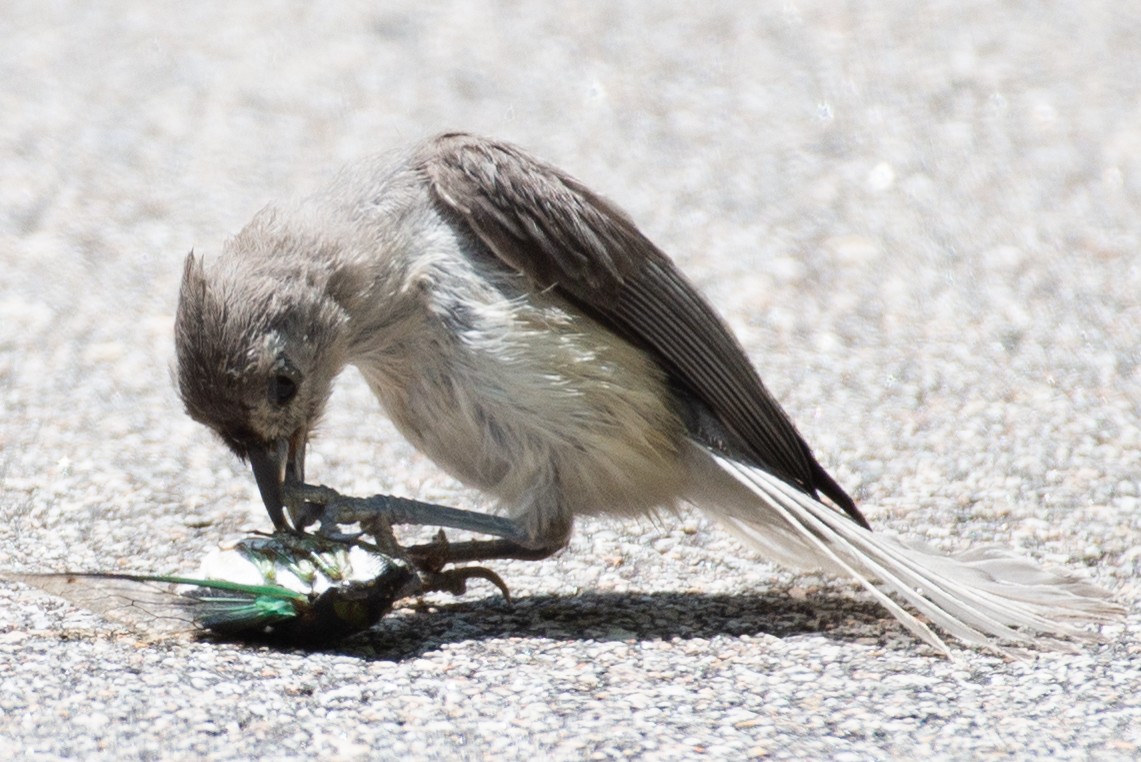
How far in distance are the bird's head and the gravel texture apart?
2.13 ft

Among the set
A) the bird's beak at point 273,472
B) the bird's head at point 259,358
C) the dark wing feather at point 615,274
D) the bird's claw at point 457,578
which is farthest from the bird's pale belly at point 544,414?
the bird's beak at point 273,472

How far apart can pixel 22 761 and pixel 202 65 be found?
7.15 meters

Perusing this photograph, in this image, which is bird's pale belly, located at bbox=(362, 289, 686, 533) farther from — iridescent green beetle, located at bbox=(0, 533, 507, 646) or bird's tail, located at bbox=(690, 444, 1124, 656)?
iridescent green beetle, located at bbox=(0, 533, 507, 646)

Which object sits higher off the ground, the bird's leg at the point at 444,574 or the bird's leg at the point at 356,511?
the bird's leg at the point at 356,511

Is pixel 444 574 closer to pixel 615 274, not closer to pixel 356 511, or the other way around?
pixel 356 511

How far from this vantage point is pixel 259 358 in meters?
4.70

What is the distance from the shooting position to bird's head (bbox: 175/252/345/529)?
15.2 feet

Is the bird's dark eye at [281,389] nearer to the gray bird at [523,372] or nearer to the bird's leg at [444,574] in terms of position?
the gray bird at [523,372]

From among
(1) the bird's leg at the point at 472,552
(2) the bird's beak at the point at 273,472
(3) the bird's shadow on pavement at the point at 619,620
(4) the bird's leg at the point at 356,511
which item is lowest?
(3) the bird's shadow on pavement at the point at 619,620

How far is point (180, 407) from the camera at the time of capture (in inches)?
261

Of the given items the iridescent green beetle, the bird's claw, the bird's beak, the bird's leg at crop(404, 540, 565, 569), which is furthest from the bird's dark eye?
the bird's claw

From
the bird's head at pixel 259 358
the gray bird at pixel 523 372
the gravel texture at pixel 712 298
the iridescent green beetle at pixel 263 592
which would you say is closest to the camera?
the gravel texture at pixel 712 298

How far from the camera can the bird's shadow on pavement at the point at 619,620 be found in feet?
15.6

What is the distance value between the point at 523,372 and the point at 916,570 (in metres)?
1.35
